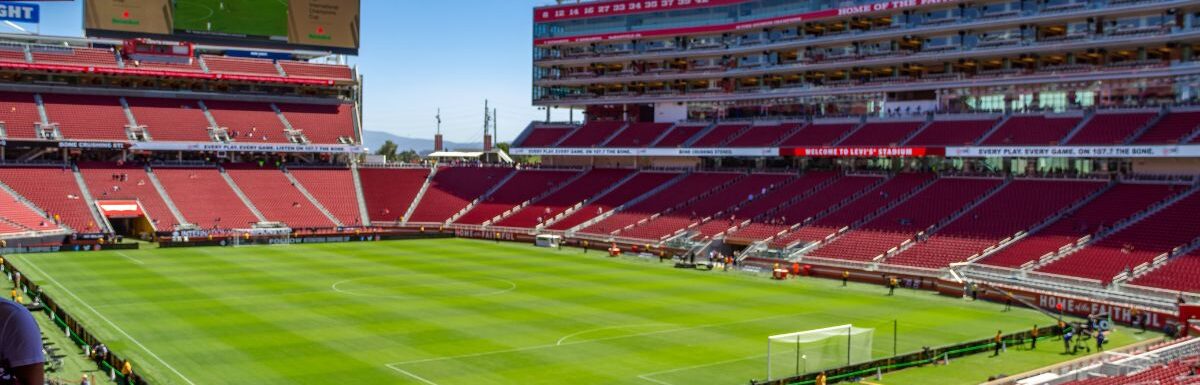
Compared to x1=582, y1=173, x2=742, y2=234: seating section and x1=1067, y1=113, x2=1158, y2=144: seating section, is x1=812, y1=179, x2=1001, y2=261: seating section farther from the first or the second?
x1=582, y1=173, x2=742, y2=234: seating section

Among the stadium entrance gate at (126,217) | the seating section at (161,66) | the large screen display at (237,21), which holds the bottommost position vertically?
the stadium entrance gate at (126,217)

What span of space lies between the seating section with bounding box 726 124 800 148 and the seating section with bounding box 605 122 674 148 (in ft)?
31.3

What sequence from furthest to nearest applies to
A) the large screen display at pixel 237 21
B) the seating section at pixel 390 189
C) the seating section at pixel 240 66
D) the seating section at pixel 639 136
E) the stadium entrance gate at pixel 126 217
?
the seating section at pixel 240 66
the seating section at pixel 639 136
the large screen display at pixel 237 21
the seating section at pixel 390 189
the stadium entrance gate at pixel 126 217

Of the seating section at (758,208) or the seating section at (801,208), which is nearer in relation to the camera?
the seating section at (801,208)

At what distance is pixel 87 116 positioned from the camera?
8181 cm

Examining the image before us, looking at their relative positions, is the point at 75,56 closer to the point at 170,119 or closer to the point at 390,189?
the point at 170,119

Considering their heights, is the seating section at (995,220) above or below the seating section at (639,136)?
below

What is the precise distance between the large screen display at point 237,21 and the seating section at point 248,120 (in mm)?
5788

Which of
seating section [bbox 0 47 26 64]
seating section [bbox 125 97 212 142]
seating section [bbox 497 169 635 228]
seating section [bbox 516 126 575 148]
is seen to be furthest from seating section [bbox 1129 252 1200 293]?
seating section [bbox 0 47 26 64]

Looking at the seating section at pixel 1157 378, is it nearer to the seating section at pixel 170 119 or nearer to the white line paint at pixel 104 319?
the white line paint at pixel 104 319

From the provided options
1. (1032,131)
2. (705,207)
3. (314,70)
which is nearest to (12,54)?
(314,70)

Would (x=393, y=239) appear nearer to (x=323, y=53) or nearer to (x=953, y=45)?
(x=323, y=53)

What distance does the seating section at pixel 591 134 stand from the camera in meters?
94.6

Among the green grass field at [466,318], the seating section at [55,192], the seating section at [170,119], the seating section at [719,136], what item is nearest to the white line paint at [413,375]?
the green grass field at [466,318]
